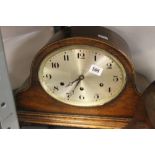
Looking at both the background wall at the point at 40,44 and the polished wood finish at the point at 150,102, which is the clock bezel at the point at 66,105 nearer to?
the polished wood finish at the point at 150,102

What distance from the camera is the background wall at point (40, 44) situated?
0.83 m

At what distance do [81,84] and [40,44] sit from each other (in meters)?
0.23

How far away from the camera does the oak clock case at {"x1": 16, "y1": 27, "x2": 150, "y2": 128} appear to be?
0.67 meters

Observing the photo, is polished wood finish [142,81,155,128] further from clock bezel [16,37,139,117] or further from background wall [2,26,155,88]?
background wall [2,26,155,88]

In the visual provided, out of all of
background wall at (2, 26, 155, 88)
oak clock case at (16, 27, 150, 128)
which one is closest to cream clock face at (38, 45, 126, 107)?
oak clock case at (16, 27, 150, 128)

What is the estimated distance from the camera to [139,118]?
0.69 m

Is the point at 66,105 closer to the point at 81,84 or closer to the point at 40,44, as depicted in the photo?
the point at 81,84

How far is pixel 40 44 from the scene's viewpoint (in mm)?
875

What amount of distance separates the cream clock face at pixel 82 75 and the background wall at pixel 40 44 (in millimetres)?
172

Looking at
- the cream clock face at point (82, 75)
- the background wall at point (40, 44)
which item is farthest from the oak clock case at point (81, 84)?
the background wall at point (40, 44)

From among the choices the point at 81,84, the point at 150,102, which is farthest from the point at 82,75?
the point at 150,102
